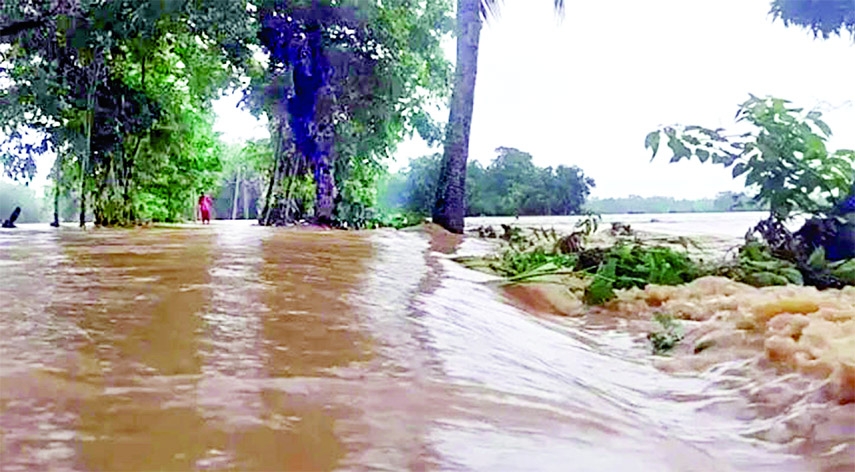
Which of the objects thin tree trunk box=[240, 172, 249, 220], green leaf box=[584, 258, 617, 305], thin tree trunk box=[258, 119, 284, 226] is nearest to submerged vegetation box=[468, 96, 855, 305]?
green leaf box=[584, 258, 617, 305]

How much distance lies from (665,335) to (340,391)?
1.13 m

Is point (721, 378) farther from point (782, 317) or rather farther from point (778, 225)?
point (778, 225)

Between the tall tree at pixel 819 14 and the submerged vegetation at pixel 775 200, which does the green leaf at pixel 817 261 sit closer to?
the submerged vegetation at pixel 775 200

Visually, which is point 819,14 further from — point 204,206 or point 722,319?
point 204,206

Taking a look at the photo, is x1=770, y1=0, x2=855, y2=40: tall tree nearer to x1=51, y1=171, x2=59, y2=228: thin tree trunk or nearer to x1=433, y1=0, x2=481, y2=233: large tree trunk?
x1=433, y1=0, x2=481, y2=233: large tree trunk

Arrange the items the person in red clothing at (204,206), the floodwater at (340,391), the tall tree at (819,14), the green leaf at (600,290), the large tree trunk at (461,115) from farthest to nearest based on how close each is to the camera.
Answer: the person in red clothing at (204,206) < the large tree trunk at (461,115) < the tall tree at (819,14) < the green leaf at (600,290) < the floodwater at (340,391)

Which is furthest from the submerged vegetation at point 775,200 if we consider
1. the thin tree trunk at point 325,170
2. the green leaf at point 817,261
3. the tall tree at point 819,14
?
the thin tree trunk at point 325,170

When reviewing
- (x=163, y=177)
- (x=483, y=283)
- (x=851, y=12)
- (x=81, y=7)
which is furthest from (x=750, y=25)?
(x=163, y=177)

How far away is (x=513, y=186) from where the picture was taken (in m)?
12.6

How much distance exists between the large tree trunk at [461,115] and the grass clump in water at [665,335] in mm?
5443

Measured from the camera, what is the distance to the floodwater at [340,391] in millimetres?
716

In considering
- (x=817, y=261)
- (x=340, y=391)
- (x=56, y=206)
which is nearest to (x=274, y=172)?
(x=56, y=206)

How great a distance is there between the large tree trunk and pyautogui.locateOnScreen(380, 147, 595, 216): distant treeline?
4367mm

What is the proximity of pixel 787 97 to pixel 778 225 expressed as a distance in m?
0.47
